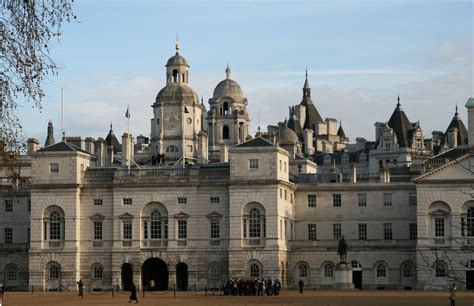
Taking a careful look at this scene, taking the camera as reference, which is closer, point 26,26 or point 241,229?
point 26,26

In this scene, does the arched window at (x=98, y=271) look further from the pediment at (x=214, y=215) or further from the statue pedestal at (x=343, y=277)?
the statue pedestal at (x=343, y=277)

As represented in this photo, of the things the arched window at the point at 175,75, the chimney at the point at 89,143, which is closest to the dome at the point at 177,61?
the arched window at the point at 175,75

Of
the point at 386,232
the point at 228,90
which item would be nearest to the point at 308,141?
the point at 228,90

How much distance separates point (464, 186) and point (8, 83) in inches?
2785

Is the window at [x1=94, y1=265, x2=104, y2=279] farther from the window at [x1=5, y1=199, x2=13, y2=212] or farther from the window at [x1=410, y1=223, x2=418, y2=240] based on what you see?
the window at [x1=410, y1=223, x2=418, y2=240]

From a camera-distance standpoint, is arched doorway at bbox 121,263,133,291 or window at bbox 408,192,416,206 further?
window at bbox 408,192,416,206

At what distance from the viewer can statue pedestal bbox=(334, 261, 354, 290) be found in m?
94.9

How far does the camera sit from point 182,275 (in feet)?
327

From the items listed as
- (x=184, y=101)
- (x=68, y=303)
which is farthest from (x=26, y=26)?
(x=184, y=101)

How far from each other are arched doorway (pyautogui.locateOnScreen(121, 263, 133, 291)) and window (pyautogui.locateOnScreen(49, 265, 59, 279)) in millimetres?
5050

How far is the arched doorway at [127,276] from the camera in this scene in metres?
99.3

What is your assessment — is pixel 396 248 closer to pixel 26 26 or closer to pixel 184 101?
pixel 184 101

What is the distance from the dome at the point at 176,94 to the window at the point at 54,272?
38.8 m

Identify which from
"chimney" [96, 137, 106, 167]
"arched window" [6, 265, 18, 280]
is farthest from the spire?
"arched window" [6, 265, 18, 280]
